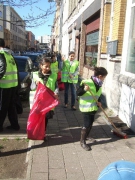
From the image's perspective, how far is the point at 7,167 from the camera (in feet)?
10.9

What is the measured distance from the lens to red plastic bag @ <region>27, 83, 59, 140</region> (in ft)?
12.9

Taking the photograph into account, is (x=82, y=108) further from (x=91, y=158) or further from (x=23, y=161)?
(x=23, y=161)

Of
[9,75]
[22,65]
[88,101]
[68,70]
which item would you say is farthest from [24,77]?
[88,101]

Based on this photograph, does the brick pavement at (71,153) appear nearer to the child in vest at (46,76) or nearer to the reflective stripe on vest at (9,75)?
the child in vest at (46,76)

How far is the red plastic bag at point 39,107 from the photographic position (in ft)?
12.9

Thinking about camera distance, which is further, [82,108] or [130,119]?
[130,119]

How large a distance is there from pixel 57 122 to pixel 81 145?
1497 millimetres

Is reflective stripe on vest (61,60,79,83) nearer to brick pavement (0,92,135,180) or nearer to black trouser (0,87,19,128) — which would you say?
brick pavement (0,92,135,180)

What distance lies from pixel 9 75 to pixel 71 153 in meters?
1.99

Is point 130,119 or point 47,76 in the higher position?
point 47,76

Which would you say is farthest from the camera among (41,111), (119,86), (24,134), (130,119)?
(119,86)

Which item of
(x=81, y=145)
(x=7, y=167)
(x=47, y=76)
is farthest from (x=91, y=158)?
(x=47, y=76)

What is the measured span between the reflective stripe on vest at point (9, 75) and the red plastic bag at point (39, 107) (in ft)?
2.65

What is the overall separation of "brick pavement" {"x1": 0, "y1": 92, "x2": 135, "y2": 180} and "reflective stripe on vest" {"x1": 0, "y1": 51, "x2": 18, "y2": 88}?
1.06 meters
